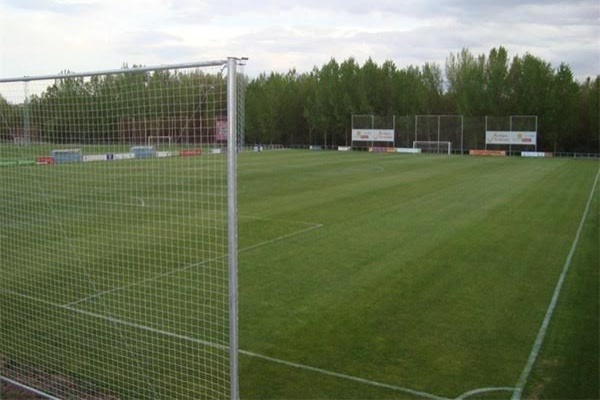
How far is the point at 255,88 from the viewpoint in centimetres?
8162

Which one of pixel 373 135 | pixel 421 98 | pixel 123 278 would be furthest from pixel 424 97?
pixel 123 278

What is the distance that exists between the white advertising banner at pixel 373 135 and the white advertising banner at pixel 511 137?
33.6ft

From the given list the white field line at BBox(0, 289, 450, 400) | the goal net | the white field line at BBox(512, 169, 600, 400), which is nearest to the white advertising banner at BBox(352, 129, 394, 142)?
the white field line at BBox(512, 169, 600, 400)

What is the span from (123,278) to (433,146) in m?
56.1

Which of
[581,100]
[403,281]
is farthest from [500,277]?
[581,100]

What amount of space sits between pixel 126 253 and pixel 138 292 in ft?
9.07

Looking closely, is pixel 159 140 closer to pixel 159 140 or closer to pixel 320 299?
pixel 159 140

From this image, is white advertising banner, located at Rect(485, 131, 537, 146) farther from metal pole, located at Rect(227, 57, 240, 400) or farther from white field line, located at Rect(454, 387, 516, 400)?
metal pole, located at Rect(227, 57, 240, 400)

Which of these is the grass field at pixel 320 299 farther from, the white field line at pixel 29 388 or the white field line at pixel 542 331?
the white field line at pixel 29 388

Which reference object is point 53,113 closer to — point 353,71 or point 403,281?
point 403,281

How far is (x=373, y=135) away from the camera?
216 ft

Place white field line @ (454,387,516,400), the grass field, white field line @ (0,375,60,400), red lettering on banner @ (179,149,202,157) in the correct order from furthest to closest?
red lettering on banner @ (179,149,202,157) < the grass field < white field line @ (454,387,516,400) < white field line @ (0,375,60,400)

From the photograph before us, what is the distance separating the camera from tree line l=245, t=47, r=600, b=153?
205 feet

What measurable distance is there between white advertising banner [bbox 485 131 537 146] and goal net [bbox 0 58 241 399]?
2070 inches
